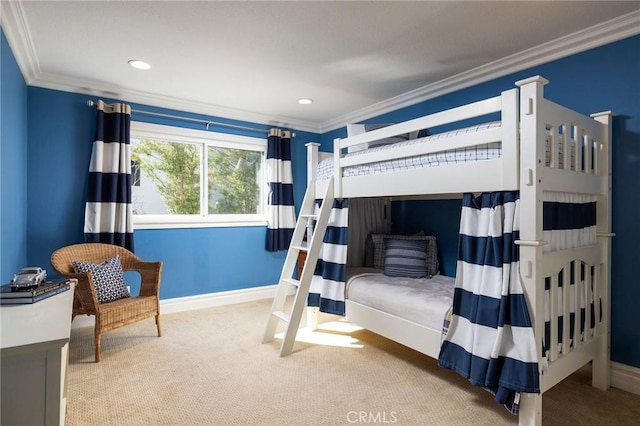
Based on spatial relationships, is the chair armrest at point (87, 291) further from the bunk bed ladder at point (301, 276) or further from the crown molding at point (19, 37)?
the crown molding at point (19, 37)

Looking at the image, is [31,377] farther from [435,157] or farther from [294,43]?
[294,43]

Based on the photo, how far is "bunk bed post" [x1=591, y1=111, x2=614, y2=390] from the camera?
86.5 inches

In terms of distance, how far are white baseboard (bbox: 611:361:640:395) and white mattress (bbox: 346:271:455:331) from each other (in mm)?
1068

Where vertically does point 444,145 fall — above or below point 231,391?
above

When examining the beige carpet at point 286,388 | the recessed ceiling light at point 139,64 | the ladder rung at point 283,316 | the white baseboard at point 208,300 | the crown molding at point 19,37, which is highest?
the recessed ceiling light at point 139,64

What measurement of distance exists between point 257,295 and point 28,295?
9.71 feet

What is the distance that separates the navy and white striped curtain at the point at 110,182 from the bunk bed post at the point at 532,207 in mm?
3320

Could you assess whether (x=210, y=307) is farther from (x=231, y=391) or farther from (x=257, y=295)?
Answer: (x=231, y=391)

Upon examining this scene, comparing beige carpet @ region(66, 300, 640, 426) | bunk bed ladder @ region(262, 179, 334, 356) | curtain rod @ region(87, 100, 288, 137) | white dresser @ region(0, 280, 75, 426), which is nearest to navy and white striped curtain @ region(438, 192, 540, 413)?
beige carpet @ region(66, 300, 640, 426)

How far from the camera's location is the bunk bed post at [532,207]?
1.63 meters

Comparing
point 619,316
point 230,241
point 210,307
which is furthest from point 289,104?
point 619,316

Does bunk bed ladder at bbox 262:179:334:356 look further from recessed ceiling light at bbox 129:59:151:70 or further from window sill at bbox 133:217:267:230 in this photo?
recessed ceiling light at bbox 129:59:151:70

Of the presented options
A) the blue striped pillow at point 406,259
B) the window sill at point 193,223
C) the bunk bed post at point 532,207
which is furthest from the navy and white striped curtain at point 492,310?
the window sill at point 193,223

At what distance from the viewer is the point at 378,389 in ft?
7.14
